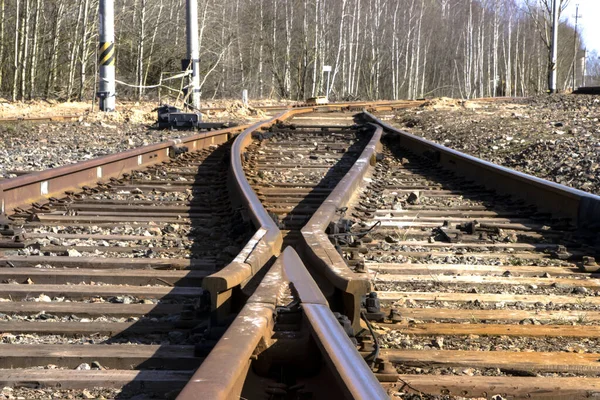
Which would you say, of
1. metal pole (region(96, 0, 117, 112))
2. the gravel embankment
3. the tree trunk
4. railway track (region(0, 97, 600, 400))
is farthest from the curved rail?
the tree trunk

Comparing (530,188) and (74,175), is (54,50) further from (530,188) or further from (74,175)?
(530,188)

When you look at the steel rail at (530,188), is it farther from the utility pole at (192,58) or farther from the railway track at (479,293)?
the utility pole at (192,58)

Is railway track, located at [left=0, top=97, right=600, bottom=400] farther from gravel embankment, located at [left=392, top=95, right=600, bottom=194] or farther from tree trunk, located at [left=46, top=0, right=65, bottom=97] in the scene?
tree trunk, located at [left=46, top=0, right=65, bottom=97]

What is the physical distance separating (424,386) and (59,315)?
59.9 inches

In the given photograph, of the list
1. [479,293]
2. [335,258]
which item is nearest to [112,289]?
[335,258]

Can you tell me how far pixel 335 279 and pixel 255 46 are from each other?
4421 centimetres

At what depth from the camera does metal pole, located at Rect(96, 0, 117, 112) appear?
16.0 metres

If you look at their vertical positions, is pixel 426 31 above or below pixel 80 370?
above

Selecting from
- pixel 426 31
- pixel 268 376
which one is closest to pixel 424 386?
pixel 268 376

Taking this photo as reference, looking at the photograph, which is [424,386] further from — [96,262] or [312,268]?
[96,262]

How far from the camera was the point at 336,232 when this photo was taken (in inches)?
165

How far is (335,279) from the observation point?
2.81 meters

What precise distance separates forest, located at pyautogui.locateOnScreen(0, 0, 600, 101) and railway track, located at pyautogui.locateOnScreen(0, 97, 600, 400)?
11.9 m

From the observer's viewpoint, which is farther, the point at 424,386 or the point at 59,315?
the point at 59,315
